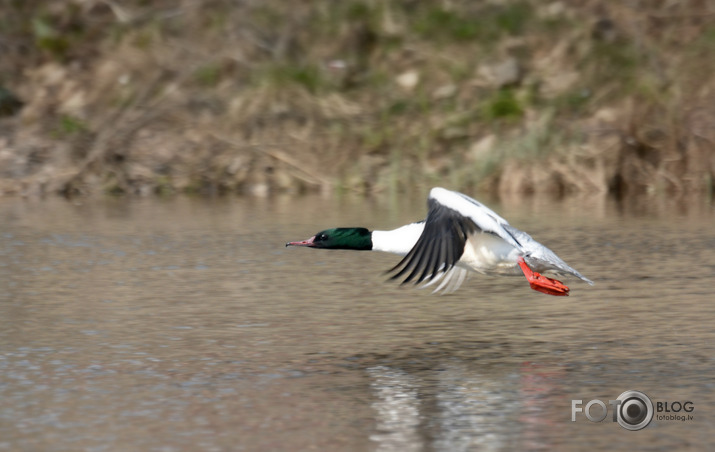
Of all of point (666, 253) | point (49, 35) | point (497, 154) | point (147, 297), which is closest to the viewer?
point (147, 297)

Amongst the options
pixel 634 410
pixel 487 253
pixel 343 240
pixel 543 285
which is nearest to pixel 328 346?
pixel 487 253

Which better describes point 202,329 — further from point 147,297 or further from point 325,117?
point 325,117

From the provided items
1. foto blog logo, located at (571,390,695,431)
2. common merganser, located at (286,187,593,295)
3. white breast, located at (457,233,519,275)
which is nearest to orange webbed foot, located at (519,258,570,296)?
common merganser, located at (286,187,593,295)

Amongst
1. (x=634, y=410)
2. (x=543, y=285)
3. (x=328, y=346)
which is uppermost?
(x=543, y=285)

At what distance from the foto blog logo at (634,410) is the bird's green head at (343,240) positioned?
11.7ft

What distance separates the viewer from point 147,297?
9.59 m

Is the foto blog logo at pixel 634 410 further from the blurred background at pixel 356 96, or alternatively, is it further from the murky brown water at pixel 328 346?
the blurred background at pixel 356 96

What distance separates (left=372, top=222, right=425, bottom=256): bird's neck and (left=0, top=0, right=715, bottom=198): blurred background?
9426 millimetres

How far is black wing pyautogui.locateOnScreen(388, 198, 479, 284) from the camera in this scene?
7688 mm

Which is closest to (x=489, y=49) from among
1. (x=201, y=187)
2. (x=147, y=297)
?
(x=201, y=187)

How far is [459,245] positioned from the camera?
25.6ft

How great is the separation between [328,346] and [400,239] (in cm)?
146

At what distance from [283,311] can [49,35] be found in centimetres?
1640

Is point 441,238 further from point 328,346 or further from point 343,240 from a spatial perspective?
point 343,240
